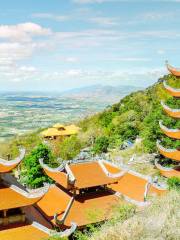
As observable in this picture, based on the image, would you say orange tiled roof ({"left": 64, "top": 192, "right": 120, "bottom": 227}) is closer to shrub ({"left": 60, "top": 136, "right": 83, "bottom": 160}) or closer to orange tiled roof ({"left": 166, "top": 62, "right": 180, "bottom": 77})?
orange tiled roof ({"left": 166, "top": 62, "right": 180, "bottom": 77})

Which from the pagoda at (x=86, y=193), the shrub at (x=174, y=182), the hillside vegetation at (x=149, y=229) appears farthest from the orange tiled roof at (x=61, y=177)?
the hillside vegetation at (x=149, y=229)

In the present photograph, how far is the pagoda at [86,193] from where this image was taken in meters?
17.9

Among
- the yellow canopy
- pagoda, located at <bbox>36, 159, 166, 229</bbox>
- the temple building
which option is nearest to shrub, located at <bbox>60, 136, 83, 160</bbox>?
the temple building

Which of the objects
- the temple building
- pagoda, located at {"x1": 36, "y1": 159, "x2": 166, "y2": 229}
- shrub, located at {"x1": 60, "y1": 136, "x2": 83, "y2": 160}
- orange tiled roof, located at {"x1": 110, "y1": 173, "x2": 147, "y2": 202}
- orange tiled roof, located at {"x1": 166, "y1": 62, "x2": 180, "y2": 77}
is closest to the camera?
pagoda, located at {"x1": 36, "y1": 159, "x2": 166, "y2": 229}

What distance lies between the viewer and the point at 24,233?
1559 cm

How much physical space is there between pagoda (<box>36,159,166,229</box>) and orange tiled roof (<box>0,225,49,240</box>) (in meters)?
1.32

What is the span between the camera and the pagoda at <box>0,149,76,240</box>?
50.7 ft

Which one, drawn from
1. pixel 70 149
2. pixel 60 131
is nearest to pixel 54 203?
pixel 70 149

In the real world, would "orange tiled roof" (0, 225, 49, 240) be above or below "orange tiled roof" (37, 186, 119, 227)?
above

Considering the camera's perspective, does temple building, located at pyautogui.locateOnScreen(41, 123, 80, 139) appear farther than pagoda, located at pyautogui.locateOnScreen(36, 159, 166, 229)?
Yes

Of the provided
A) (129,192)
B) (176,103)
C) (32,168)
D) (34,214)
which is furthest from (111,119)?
(34,214)

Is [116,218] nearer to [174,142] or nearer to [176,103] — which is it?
[174,142]

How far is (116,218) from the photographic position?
44.5ft

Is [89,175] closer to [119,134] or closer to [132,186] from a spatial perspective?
[132,186]
